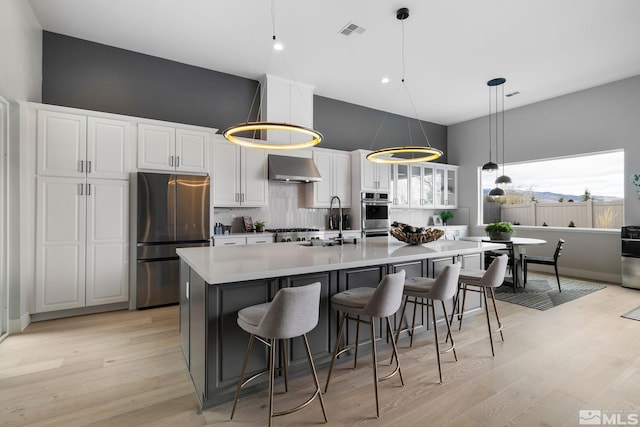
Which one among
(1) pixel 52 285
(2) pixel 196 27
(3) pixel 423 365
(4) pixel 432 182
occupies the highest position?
(2) pixel 196 27

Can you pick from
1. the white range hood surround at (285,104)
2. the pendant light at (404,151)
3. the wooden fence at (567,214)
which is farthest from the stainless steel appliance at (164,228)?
the wooden fence at (567,214)

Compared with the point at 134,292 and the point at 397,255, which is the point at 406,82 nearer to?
the point at 397,255

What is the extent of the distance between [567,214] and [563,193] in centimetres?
44

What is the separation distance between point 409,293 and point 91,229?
366 centimetres

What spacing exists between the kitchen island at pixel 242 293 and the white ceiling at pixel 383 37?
272 centimetres

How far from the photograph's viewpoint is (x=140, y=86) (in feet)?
15.1

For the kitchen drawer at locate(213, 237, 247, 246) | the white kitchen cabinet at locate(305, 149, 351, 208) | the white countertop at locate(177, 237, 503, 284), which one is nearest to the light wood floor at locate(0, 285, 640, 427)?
the white countertop at locate(177, 237, 503, 284)

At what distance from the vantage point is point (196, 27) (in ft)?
13.0

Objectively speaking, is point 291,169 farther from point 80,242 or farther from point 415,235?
point 80,242

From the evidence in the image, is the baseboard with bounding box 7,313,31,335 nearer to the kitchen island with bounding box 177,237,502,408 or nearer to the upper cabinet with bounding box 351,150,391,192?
the kitchen island with bounding box 177,237,502,408

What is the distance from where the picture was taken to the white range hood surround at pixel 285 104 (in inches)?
211

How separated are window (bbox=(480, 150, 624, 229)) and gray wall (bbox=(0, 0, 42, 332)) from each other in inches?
319

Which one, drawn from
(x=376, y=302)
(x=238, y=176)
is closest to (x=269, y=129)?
(x=238, y=176)

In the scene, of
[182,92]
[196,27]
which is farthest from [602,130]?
[182,92]
